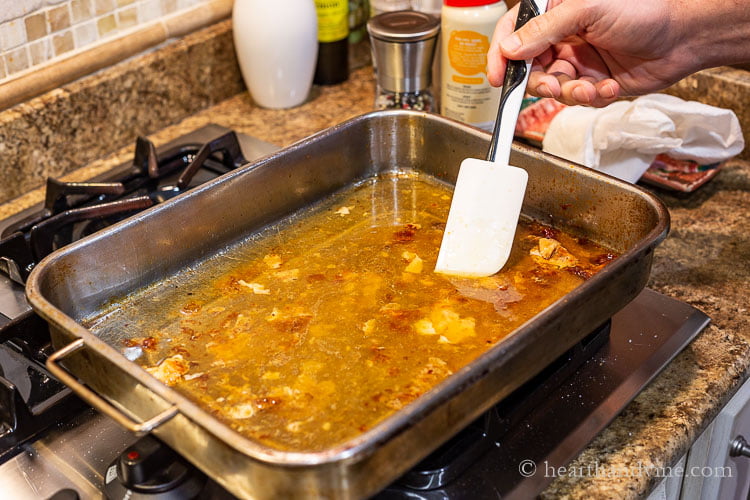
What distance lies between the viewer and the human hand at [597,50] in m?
0.93

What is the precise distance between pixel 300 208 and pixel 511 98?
1.00 feet

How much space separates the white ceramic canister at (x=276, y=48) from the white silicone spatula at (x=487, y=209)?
0.52m

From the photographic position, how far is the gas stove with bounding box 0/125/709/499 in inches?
27.8

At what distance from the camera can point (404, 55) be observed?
1242 millimetres

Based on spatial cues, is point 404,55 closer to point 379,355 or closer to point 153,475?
point 379,355

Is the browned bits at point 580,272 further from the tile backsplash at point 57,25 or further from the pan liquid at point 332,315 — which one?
the tile backsplash at point 57,25

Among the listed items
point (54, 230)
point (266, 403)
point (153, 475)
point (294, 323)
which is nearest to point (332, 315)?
point (294, 323)

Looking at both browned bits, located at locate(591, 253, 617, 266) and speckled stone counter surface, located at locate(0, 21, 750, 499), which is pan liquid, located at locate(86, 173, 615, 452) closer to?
browned bits, located at locate(591, 253, 617, 266)

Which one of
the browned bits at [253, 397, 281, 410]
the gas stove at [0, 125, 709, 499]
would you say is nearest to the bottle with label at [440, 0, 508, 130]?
the gas stove at [0, 125, 709, 499]

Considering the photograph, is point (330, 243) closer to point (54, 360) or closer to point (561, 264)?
point (561, 264)

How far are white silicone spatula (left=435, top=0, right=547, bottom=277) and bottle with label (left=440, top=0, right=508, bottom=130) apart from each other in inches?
12.4

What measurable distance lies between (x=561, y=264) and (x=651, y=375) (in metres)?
0.16

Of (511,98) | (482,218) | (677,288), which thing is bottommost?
(677,288)

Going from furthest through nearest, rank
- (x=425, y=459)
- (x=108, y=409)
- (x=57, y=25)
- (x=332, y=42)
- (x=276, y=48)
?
(x=332, y=42)
(x=276, y=48)
(x=57, y=25)
(x=425, y=459)
(x=108, y=409)
